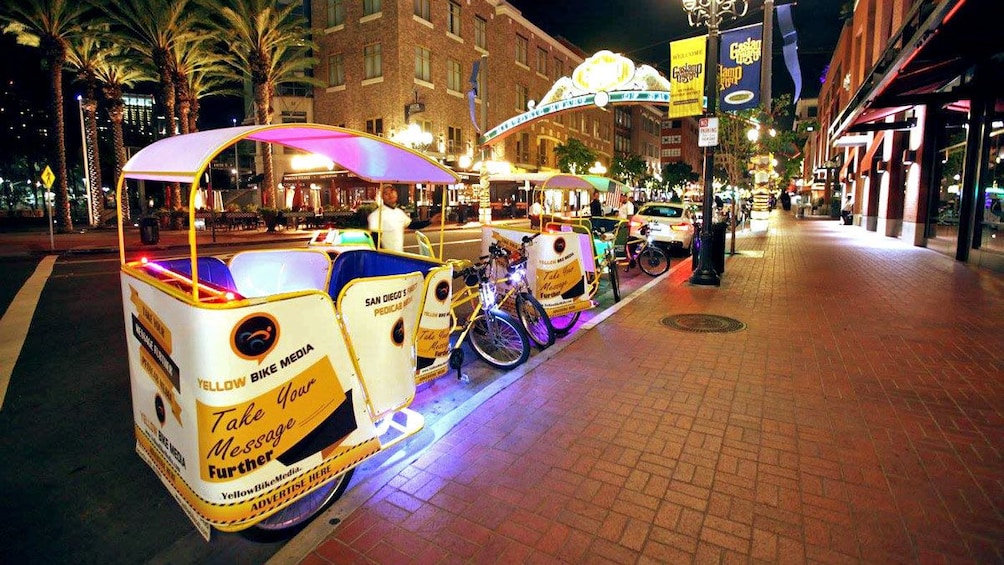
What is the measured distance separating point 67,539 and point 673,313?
739 cm

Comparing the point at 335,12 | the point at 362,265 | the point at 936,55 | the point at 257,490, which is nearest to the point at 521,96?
the point at 335,12

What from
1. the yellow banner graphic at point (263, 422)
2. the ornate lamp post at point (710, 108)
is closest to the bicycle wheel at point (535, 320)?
the yellow banner graphic at point (263, 422)

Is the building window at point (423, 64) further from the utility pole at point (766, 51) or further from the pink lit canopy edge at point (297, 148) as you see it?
the pink lit canopy edge at point (297, 148)

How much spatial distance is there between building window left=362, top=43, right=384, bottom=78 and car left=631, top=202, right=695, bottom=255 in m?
24.6

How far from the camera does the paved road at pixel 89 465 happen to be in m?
3.02

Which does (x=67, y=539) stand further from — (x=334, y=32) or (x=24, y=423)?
(x=334, y=32)

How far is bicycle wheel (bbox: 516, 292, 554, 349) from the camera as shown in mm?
6277

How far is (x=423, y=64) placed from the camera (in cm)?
3572

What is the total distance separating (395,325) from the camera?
3.66m

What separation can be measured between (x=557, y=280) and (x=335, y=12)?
36321mm

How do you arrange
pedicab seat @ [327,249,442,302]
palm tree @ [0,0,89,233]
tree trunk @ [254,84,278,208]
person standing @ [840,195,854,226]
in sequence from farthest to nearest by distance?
person standing @ [840,195,854,226] → tree trunk @ [254,84,278,208] → palm tree @ [0,0,89,233] → pedicab seat @ [327,249,442,302]

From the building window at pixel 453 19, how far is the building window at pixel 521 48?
25.7 feet

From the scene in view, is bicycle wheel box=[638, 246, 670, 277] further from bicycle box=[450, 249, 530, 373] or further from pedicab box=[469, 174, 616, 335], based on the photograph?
bicycle box=[450, 249, 530, 373]

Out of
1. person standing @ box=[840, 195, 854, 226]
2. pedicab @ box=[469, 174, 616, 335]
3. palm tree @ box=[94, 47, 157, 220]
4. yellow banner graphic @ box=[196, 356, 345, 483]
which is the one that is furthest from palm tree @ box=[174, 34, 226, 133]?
person standing @ box=[840, 195, 854, 226]
